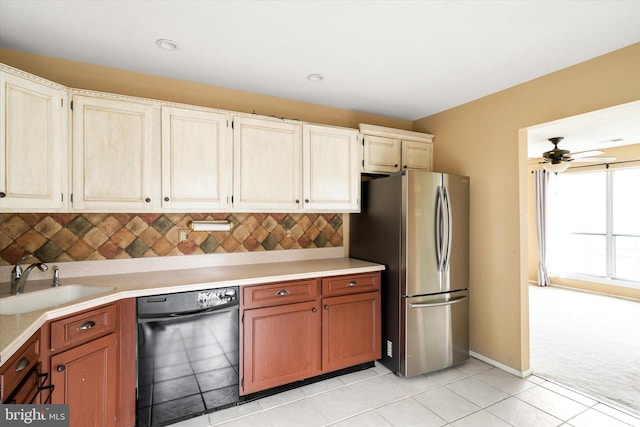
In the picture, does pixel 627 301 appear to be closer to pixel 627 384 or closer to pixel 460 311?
pixel 627 384

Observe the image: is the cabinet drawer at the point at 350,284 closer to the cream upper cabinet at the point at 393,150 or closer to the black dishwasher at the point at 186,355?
the black dishwasher at the point at 186,355

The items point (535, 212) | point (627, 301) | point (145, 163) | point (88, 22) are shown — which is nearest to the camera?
point (88, 22)

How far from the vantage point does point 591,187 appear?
5754 millimetres

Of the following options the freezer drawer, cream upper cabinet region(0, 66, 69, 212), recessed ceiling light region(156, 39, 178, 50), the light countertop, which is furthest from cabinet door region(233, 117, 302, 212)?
the freezer drawer

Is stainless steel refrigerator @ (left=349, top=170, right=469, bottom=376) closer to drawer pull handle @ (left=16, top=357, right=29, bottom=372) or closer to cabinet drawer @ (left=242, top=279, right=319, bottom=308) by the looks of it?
cabinet drawer @ (left=242, top=279, right=319, bottom=308)

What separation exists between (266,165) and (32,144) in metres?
1.55

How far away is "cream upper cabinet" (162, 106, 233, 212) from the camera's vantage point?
96.7 inches

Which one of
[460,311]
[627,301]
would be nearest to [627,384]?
[460,311]

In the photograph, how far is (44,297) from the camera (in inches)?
81.6

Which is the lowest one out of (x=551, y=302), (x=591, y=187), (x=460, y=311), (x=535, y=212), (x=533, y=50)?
(x=551, y=302)

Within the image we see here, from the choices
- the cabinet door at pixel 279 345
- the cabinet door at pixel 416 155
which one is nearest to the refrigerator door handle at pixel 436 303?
the cabinet door at pixel 279 345

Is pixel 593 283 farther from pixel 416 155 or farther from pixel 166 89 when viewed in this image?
pixel 166 89

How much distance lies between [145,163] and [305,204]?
1.34m

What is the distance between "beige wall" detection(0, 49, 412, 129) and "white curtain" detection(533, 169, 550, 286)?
14.6 ft
